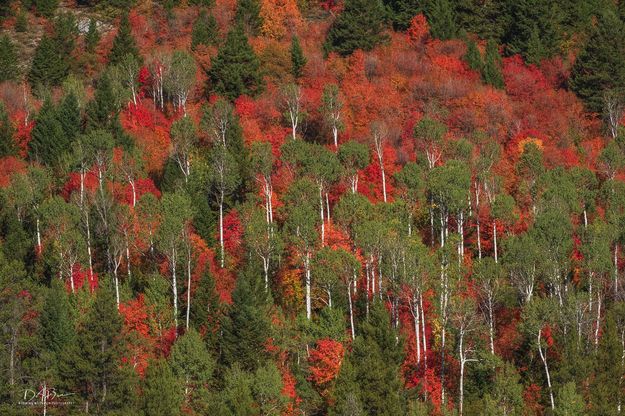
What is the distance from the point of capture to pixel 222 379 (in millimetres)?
76188

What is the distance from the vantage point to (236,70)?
376 feet

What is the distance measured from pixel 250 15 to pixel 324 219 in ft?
151

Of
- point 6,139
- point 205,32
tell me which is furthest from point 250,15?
point 6,139

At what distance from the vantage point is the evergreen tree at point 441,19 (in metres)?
127

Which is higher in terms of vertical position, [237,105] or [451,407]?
[237,105]

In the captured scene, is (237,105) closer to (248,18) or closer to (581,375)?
(248,18)

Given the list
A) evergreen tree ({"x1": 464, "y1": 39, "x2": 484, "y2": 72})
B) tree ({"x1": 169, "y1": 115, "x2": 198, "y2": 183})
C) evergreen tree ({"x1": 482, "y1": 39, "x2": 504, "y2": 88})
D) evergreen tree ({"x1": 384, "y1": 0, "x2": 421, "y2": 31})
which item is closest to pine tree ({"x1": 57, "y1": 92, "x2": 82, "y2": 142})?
tree ({"x1": 169, "y1": 115, "x2": 198, "y2": 183})

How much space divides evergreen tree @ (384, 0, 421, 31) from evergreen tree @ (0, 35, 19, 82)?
4200 centimetres

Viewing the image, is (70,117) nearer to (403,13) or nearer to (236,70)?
(236,70)

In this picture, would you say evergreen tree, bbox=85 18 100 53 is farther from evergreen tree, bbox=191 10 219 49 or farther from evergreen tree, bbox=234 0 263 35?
evergreen tree, bbox=234 0 263 35

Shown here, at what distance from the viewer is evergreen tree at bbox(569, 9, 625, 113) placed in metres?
118

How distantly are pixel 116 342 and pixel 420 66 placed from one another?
58.9 meters

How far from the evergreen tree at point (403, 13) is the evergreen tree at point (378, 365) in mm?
60235

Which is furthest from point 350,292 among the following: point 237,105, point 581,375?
point 237,105
